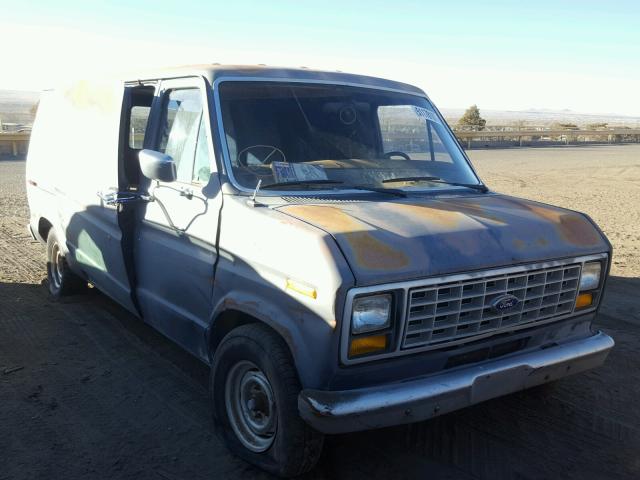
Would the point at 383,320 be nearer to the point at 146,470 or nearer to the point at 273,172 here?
the point at 273,172

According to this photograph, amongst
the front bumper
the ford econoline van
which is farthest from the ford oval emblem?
the front bumper

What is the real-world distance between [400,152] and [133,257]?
214 centimetres

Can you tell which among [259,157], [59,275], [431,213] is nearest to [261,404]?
[431,213]

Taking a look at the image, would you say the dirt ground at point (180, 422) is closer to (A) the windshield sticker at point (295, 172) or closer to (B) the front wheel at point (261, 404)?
(B) the front wheel at point (261, 404)

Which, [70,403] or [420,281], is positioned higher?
[420,281]

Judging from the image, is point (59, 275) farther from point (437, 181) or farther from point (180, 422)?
point (437, 181)

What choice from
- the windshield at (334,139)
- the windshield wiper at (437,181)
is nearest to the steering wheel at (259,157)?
the windshield at (334,139)

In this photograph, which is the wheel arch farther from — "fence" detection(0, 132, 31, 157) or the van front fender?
"fence" detection(0, 132, 31, 157)

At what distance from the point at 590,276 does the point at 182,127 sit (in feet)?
9.05

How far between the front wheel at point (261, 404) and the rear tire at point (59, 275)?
3.26 m

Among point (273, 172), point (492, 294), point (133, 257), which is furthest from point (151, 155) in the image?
point (492, 294)

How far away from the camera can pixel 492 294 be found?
321cm

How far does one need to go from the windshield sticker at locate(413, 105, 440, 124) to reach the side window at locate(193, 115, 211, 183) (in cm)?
179

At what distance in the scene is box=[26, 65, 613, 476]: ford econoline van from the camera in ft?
9.64
